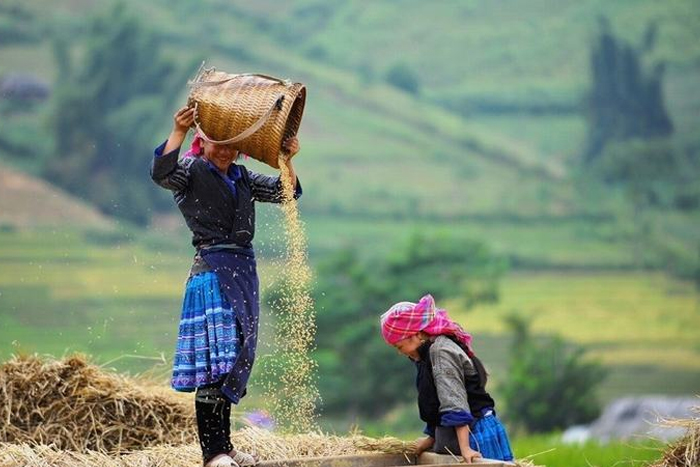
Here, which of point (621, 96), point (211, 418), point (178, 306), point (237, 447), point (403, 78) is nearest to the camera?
point (211, 418)

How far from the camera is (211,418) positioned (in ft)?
20.2

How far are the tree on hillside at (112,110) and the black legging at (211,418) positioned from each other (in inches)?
524

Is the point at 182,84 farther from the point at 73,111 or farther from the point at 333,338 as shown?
the point at 333,338

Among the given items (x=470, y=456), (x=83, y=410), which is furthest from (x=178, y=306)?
(x=470, y=456)

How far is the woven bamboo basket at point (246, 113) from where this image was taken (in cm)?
614

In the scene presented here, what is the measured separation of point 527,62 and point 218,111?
53.3 ft

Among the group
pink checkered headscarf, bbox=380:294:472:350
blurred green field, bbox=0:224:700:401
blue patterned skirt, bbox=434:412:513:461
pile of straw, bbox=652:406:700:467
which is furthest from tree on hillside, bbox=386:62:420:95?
pile of straw, bbox=652:406:700:467

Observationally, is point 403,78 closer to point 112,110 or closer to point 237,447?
point 112,110

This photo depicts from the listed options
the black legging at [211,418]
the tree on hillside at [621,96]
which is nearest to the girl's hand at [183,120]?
the black legging at [211,418]

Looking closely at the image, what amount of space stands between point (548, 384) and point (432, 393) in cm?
1247

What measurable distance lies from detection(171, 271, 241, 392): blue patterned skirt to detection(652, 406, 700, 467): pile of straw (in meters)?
1.77

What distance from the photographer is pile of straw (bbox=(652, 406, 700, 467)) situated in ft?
19.9

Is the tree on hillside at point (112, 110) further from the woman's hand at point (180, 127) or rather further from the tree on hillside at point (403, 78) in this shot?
the woman's hand at point (180, 127)

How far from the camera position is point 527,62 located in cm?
2197
